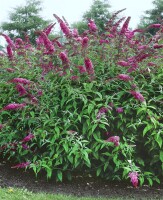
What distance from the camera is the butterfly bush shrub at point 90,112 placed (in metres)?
4.47

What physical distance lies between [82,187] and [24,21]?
2219 centimetres

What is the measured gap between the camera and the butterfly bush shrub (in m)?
4.47

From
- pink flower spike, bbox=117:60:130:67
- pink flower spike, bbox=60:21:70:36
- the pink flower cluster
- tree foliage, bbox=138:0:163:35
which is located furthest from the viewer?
tree foliage, bbox=138:0:163:35

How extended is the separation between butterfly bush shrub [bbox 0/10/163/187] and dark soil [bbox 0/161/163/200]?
4.7 inches

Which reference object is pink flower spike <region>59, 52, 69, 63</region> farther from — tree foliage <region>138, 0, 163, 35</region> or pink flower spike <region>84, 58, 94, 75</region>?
tree foliage <region>138, 0, 163, 35</region>

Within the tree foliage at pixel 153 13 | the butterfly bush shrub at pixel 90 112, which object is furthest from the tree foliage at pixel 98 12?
the butterfly bush shrub at pixel 90 112

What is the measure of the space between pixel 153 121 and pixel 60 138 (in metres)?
1.16

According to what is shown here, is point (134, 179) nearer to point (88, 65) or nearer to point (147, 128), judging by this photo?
point (147, 128)

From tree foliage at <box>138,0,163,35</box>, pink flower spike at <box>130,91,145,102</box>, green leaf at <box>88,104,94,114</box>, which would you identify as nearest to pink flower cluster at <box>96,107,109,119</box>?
green leaf at <box>88,104,94,114</box>

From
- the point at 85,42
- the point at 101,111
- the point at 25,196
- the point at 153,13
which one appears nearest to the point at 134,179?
the point at 101,111

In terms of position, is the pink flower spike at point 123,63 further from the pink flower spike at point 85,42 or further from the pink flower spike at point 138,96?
the pink flower spike at point 85,42

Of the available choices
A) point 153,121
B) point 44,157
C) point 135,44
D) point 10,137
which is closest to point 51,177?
point 44,157

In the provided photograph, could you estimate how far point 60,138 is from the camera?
455 cm

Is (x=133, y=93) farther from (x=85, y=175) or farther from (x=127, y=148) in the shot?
(x=85, y=175)
